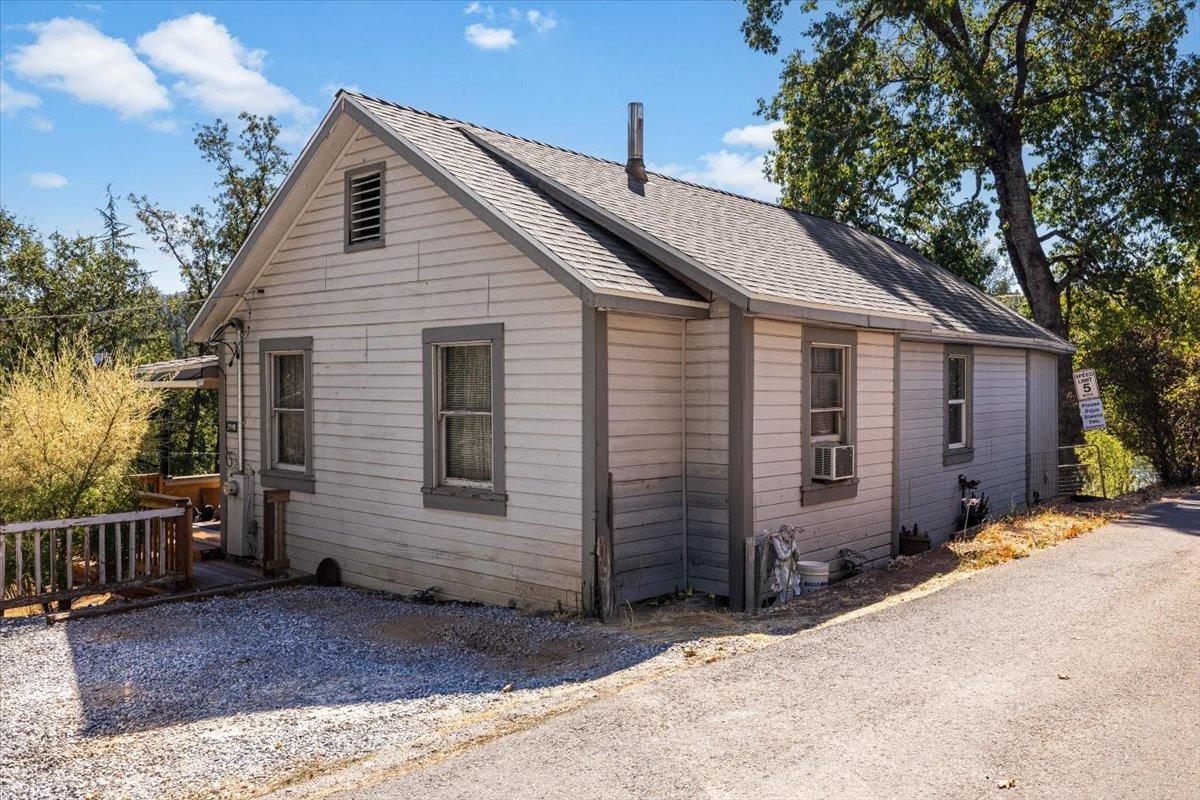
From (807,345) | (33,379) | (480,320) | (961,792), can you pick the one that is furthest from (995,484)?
(33,379)

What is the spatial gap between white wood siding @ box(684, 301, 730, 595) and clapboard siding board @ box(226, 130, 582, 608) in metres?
1.41

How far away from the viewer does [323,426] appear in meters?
11.5

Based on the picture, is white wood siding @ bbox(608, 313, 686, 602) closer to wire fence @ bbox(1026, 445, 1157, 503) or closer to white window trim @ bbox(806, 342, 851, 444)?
white window trim @ bbox(806, 342, 851, 444)

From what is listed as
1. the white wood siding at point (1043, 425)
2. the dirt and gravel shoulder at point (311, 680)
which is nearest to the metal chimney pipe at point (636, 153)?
the dirt and gravel shoulder at point (311, 680)

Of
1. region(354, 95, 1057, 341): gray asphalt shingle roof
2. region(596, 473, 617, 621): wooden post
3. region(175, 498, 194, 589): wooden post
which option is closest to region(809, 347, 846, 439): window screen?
region(354, 95, 1057, 341): gray asphalt shingle roof

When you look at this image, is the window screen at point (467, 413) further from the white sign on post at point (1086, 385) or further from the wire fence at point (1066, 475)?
the wire fence at point (1066, 475)

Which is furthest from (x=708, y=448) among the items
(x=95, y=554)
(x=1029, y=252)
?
(x=1029, y=252)

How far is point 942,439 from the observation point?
13.8 m

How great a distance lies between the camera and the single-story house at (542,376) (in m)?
8.91

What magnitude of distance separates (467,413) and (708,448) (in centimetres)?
259

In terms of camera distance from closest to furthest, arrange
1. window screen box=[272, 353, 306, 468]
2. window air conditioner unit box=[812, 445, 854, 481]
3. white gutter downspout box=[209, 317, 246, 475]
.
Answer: window air conditioner unit box=[812, 445, 854, 481], window screen box=[272, 353, 306, 468], white gutter downspout box=[209, 317, 246, 475]

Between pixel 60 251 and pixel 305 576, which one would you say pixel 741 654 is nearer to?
pixel 305 576

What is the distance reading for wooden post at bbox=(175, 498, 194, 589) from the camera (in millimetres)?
10484

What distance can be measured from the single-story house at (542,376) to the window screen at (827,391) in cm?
3
